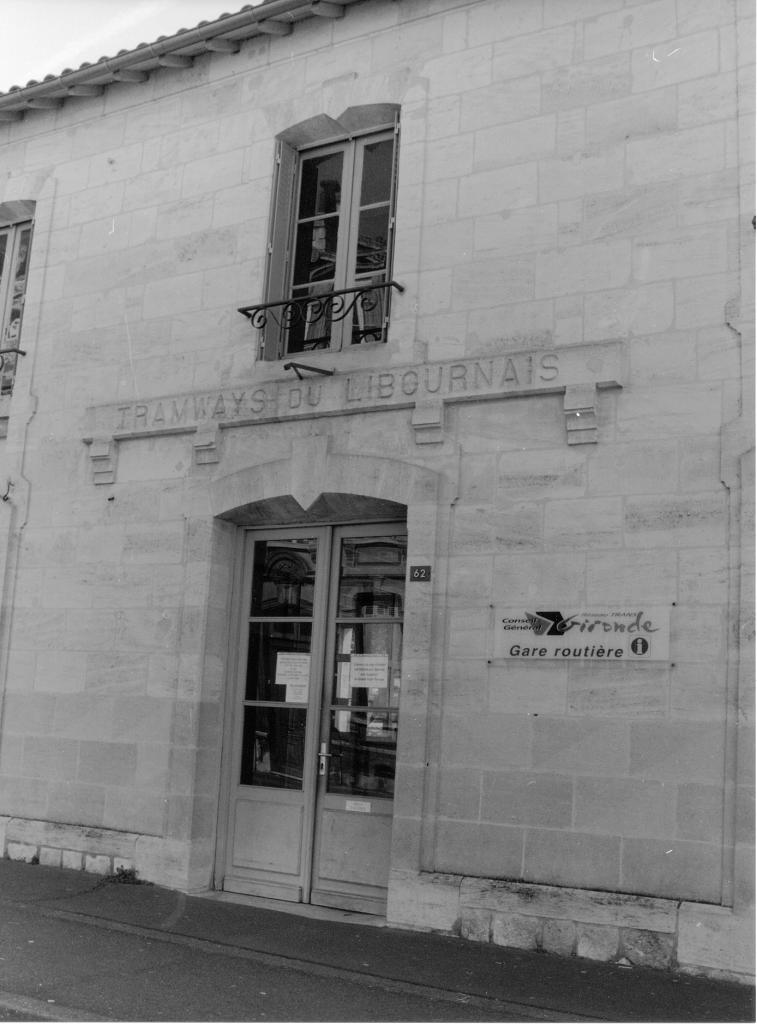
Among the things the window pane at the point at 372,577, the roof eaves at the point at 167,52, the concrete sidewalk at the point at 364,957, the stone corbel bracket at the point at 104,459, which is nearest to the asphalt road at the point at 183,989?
the concrete sidewalk at the point at 364,957

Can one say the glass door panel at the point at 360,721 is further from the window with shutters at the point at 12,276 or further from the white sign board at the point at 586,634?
the window with shutters at the point at 12,276

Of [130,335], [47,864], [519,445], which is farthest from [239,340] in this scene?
[47,864]

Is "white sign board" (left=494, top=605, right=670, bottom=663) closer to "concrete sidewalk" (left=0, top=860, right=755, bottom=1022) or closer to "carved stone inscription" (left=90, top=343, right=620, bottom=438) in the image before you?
"carved stone inscription" (left=90, top=343, right=620, bottom=438)

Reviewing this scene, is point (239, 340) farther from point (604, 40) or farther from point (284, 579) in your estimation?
point (604, 40)

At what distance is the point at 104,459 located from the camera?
8.77m

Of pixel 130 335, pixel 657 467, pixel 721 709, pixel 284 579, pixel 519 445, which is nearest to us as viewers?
pixel 721 709

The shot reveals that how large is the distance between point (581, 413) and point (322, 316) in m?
2.32

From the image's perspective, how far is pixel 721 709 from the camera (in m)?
6.21

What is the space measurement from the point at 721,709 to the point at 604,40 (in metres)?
4.29

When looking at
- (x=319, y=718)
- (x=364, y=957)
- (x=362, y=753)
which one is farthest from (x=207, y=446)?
(x=364, y=957)

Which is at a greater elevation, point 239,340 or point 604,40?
point 604,40

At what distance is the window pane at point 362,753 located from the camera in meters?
7.55

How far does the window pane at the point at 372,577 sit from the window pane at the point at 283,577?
0.27 meters

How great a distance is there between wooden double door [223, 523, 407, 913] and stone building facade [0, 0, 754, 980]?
0.03m
